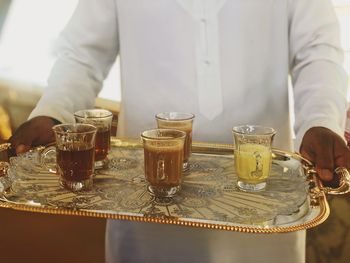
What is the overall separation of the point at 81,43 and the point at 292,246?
0.94m

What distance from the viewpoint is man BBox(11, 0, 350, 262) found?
1614 mm

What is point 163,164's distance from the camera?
3.91ft

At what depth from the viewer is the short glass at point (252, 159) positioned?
124 cm

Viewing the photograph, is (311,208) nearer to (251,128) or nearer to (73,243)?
(251,128)

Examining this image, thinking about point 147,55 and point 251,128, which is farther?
point 147,55

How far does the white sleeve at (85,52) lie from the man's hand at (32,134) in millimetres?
233

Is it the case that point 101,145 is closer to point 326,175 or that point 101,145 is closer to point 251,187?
point 251,187

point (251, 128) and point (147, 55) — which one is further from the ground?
point (147, 55)

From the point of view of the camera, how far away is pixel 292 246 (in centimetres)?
163

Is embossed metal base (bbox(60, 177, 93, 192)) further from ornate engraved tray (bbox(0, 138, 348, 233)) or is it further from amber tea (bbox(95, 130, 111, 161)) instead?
amber tea (bbox(95, 130, 111, 161))

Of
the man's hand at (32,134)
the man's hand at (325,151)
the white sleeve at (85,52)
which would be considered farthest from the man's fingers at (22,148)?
the man's hand at (325,151)

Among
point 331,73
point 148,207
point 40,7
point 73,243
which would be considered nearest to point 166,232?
point 148,207

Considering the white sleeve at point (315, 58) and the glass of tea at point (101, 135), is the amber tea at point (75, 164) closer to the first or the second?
the glass of tea at point (101, 135)

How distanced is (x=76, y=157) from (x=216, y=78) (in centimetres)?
60
